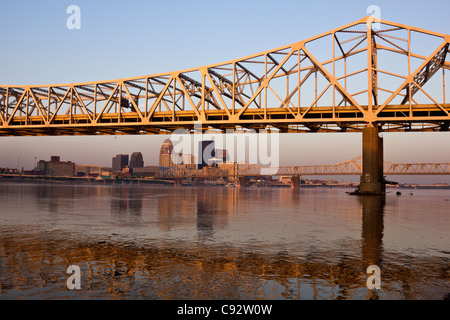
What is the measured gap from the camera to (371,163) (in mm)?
63688

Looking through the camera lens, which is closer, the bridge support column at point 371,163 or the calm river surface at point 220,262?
the calm river surface at point 220,262

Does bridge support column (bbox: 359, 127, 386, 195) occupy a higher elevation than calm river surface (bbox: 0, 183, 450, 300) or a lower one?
higher

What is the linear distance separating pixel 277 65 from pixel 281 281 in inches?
2765

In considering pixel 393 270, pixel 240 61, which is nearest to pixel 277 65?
pixel 240 61

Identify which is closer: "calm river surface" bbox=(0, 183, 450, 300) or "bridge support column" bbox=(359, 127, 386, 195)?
"calm river surface" bbox=(0, 183, 450, 300)

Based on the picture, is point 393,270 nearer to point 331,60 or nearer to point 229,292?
point 229,292

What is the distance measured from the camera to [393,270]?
40.3 ft

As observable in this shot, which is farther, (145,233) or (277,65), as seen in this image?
(277,65)

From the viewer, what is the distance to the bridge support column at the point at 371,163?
64000 millimetres

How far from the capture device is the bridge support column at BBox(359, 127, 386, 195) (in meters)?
64.0

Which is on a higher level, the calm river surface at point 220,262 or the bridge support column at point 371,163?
the bridge support column at point 371,163

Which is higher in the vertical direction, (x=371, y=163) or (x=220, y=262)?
(x=371, y=163)
